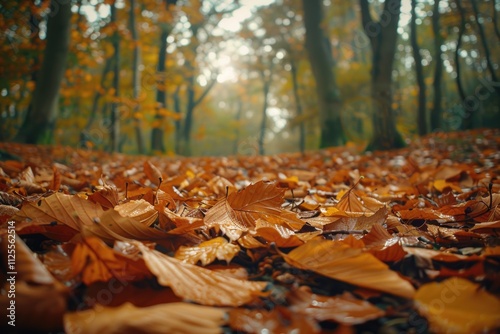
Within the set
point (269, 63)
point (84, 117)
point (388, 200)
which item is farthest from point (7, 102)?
point (388, 200)

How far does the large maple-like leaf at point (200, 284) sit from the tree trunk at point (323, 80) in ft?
28.4

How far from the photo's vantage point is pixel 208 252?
29.3 inches

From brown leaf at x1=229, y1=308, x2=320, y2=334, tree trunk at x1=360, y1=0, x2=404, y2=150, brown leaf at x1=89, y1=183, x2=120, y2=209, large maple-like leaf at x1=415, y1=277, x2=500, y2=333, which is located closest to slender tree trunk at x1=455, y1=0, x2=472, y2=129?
tree trunk at x1=360, y1=0, x2=404, y2=150

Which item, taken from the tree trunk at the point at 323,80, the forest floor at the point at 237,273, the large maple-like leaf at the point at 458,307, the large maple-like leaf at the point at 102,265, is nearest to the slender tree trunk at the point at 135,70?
the tree trunk at the point at 323,80

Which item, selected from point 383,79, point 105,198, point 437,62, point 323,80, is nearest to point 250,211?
point 105,198

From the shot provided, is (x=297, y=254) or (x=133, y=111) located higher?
(x=133, y=111)

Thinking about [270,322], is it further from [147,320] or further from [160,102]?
[160,102]

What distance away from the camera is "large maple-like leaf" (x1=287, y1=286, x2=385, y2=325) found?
52 centimetres

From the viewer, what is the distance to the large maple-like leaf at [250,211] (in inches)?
38.9

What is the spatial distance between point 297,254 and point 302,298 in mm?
141

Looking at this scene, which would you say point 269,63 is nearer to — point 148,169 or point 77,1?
point 77,1

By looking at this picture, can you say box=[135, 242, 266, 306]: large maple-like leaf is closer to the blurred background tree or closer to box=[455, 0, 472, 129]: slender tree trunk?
the blurred background tree

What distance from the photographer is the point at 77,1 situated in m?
6.90

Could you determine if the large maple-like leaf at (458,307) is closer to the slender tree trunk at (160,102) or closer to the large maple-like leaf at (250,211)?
the large maple-like leaf at (250,211)
